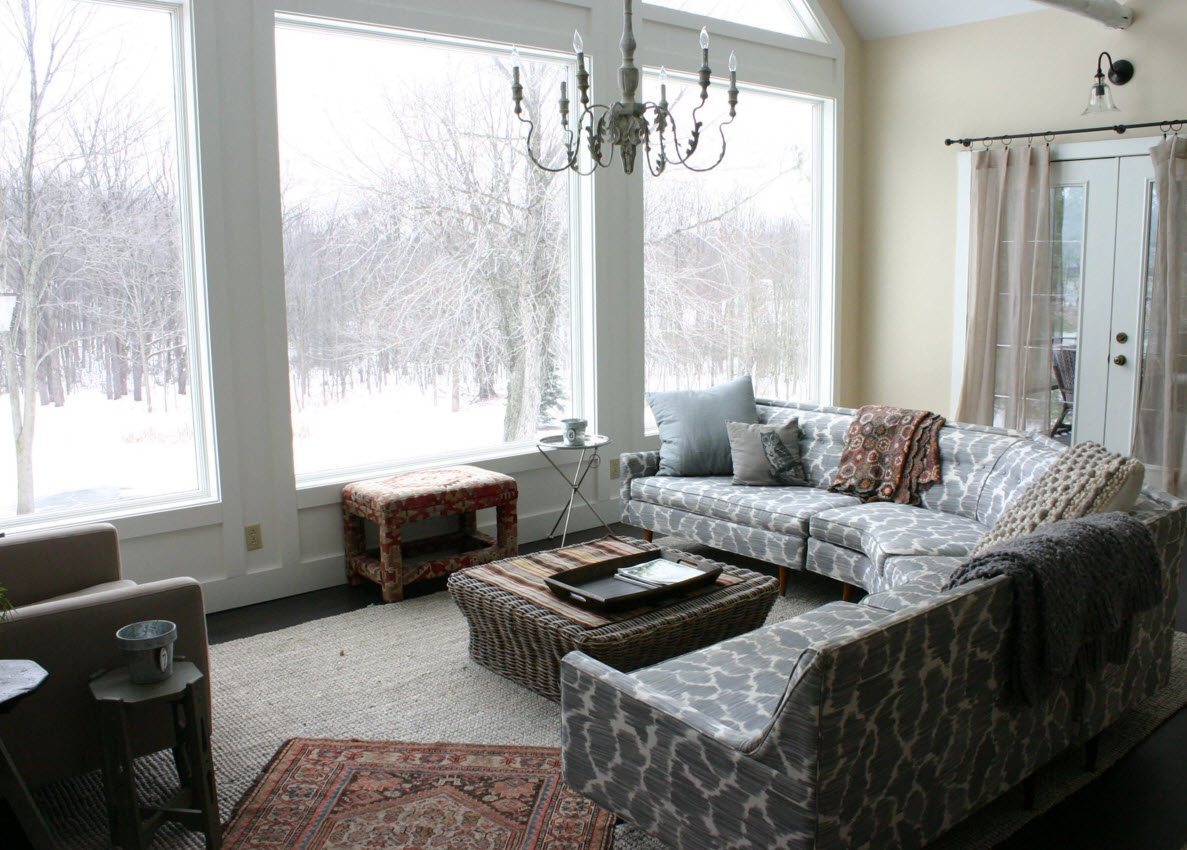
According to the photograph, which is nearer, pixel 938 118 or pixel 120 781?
pixel 120 781

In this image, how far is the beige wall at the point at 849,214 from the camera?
6473 mm

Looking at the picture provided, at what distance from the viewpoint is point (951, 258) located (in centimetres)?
620

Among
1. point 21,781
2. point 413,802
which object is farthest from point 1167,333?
point 21,781

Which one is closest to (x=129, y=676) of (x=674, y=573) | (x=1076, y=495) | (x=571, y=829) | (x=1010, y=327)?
(x=571, y=829)

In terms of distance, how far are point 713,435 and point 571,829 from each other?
2.62m

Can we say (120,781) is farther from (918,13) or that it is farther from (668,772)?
(918,13)

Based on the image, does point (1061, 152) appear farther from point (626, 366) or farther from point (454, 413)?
point (454, 413)

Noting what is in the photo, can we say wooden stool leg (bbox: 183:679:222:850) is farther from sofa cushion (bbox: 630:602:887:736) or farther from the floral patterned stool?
the floral patterned stool

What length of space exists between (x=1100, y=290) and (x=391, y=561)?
159 inches

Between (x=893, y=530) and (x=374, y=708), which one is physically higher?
(x=893, y=530)

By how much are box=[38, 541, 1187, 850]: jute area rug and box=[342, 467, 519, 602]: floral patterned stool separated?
9.6 inches

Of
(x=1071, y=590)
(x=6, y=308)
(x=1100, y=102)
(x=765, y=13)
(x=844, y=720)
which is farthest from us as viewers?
(x=765, y=13)

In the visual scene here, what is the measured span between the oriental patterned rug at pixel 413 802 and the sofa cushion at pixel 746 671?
1.37 ft

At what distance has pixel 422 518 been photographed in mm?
4406
